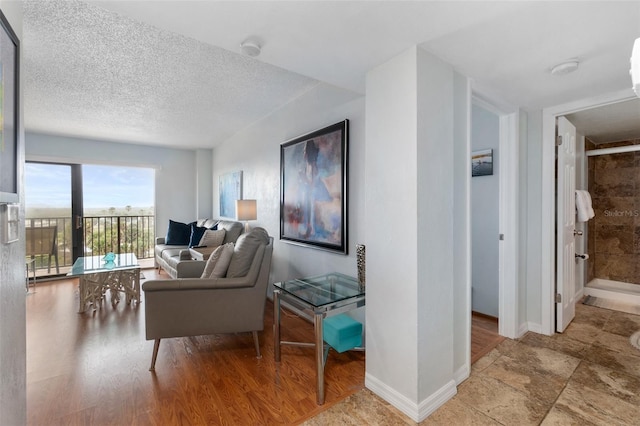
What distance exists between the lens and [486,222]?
3.07m

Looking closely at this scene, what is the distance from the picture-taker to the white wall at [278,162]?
2.52m

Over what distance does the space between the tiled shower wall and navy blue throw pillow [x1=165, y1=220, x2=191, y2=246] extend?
6299 mm

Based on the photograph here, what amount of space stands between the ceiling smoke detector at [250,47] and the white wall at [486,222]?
2.37 m

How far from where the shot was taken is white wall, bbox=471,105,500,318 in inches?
117

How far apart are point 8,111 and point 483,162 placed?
3.46 meters

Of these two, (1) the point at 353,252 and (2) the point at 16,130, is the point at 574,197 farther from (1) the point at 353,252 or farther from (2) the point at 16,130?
(2) the point at 16,130

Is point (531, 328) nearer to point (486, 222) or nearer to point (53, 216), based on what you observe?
point (486, 222)

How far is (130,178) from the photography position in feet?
19.1

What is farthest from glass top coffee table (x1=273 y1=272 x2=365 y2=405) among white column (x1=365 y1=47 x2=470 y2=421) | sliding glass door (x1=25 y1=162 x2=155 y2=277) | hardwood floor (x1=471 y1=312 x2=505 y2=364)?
sliding glass door (x1=25 y1=162 x2=155 y2=277)

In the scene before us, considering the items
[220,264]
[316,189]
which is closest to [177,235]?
[220,264]

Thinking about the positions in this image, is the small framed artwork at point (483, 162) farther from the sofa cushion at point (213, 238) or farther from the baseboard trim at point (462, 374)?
the sofa cushion at point (213, 238)

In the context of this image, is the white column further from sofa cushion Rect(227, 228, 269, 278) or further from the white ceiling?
sofa cushion Rect(227, 228, 269, 278)

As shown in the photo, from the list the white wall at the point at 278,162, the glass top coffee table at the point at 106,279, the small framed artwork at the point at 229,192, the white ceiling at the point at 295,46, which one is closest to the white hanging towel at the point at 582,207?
the white ceiling at the point at 295,46

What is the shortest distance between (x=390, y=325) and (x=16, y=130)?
1934 mm
